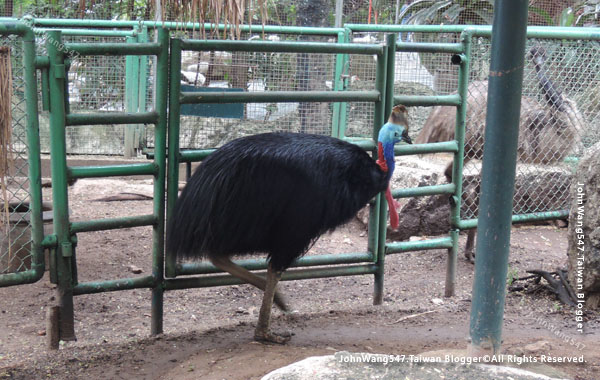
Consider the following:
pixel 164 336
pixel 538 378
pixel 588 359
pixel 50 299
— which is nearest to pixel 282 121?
pixel 50 299

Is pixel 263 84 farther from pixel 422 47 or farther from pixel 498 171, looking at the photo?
pixel 498 171

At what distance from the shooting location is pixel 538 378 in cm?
243

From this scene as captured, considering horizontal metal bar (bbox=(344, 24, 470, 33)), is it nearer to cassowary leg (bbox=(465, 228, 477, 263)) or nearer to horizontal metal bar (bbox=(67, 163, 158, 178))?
cassowary leg (bbox=(465, 228, 477, 263))

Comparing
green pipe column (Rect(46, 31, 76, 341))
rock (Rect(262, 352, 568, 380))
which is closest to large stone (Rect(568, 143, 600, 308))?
rock (Rect(262, 352, 568, 380))

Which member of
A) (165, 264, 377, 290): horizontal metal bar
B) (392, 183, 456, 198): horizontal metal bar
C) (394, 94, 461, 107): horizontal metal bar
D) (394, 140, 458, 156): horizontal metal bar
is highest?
(394, 94, 461, 107): horizontal metal bar

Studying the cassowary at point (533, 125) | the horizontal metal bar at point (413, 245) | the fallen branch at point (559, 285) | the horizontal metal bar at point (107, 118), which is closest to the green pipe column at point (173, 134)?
the horizontal metal bar at point (107, 118)

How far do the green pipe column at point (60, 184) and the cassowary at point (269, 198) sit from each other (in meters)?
0.51

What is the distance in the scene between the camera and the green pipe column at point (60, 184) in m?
3.12

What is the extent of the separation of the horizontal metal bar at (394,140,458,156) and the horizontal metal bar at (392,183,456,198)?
24 centimetres

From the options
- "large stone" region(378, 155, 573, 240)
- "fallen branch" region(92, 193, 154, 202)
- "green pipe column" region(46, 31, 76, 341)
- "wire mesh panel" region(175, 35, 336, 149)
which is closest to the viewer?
"green pipe column" region(46, 31, 76, 341)

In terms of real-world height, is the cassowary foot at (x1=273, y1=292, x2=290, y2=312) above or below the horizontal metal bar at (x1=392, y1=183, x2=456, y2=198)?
below

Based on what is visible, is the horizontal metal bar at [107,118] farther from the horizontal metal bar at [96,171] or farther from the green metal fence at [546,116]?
the green metal fence at [546,116]

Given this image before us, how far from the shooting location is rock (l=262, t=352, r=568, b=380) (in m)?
2.45

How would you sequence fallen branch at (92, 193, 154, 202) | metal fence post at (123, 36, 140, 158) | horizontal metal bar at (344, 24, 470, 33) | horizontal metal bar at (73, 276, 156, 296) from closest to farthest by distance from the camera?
1. horizontal metal bar at (73, 276, 156, 296)
2. fallen branch at (92, 193, 154, 202)
3. horizontal metal bar at (344, 24, 470, 33)
4. metal fence post at (123, 36, 140, 158)
